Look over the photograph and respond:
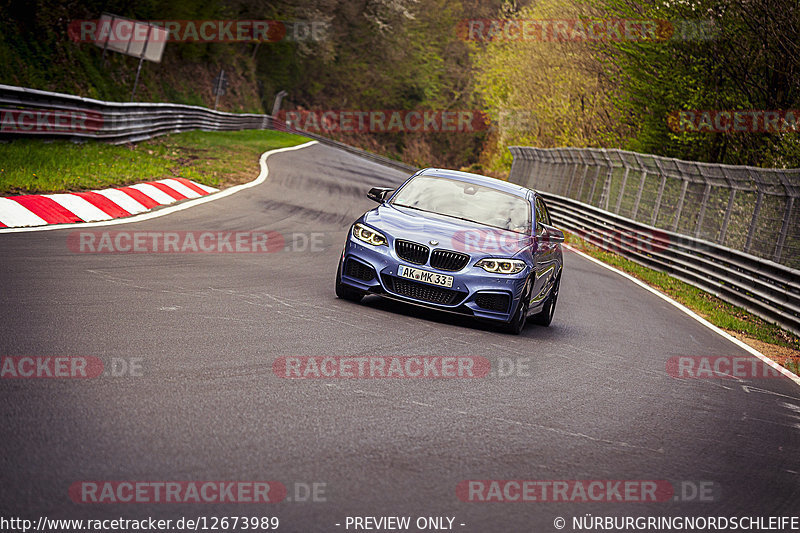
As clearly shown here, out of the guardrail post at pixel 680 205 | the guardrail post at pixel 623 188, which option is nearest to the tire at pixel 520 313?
the guardrail post at pixel 680 205

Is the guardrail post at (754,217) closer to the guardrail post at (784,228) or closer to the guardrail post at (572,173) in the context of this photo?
the guardrail post at (784,228)

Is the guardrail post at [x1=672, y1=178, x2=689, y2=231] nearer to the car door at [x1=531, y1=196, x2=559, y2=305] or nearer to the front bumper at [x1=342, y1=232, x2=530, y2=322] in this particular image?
the car door at [x1=531, y1=196, x2=559, y2=305]

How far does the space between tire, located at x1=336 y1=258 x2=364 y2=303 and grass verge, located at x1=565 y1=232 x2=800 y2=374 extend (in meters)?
4.98

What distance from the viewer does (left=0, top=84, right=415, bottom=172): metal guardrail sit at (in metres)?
17.3

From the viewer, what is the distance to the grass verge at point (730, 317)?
12.7m

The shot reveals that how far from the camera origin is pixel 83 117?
70.9 feet

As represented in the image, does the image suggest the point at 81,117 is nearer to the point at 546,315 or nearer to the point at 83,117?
the point at 83,117

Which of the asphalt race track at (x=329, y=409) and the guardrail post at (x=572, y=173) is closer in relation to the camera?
the asphalt race track at (x=329, y=409)

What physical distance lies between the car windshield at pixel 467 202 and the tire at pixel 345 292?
4.09 feet

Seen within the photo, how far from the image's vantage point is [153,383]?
5.87m

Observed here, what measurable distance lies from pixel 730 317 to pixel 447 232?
7.29m

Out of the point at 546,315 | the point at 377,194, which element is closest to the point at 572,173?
the point at 546,315

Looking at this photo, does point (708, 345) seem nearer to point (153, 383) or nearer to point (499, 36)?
point (153, 383)

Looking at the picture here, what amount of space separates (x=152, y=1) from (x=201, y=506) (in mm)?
40732
